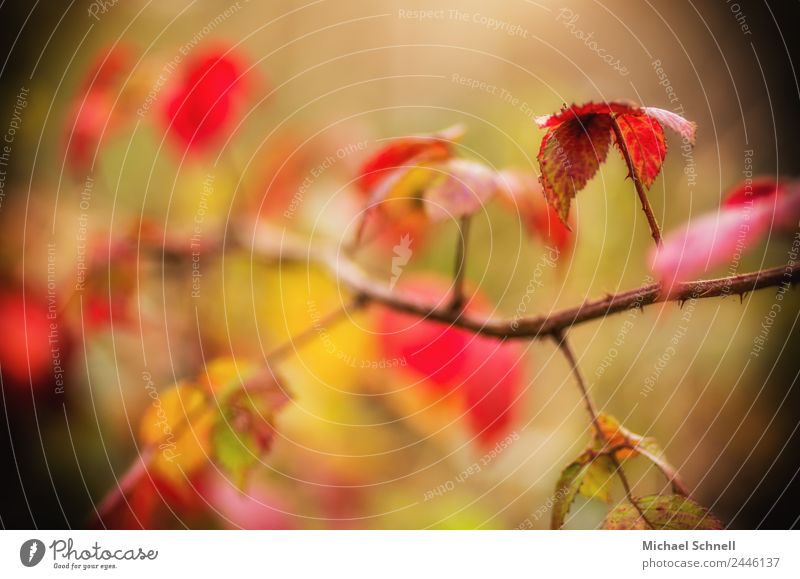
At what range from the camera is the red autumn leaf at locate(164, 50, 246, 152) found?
1.43ft

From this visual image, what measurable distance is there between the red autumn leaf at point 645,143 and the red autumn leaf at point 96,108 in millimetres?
373

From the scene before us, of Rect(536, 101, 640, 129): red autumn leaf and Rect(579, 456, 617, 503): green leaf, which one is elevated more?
Rect(536, 101, 640, 129): red autumn leaf

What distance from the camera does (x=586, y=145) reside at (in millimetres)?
247

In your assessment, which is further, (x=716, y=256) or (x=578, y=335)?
(x=578, y=335)

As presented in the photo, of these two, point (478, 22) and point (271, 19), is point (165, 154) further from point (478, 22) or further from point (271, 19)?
point (478, 22)

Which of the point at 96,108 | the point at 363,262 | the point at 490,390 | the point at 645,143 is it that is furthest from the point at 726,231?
the point at 96,108

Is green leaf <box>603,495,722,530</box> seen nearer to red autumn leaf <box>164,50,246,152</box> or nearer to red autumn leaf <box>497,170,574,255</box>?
red autumn leaf <box>497,170,574,255</box>

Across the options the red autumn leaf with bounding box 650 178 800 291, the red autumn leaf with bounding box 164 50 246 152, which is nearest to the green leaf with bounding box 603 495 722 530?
the red autumn leaf with bounding box 650 178 800 291

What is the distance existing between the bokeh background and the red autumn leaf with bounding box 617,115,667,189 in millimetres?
196

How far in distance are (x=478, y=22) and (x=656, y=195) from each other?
23cm

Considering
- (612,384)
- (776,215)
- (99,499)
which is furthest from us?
(612,384)

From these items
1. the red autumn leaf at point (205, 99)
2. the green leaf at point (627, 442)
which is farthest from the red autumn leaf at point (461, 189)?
the red autumn leaf at point (205, 99)

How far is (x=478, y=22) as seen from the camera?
46 cm
